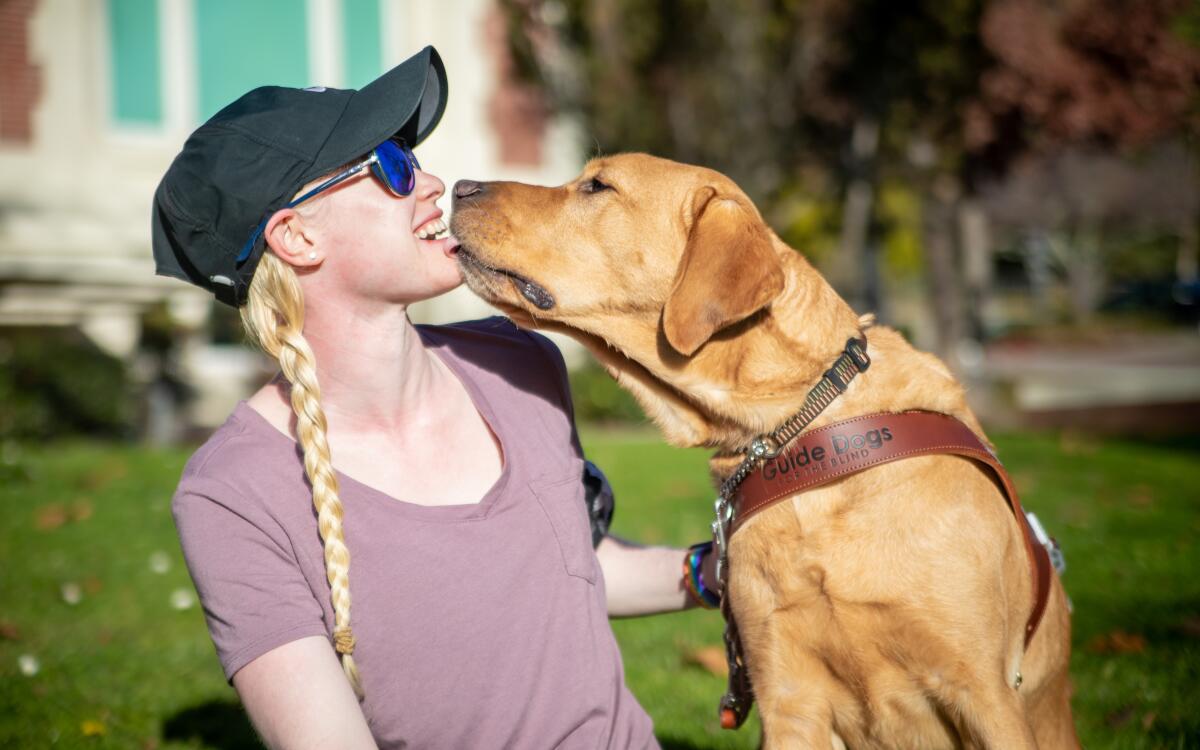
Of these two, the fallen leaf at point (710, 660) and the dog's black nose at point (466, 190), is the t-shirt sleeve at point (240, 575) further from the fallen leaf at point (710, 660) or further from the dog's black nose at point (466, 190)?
the fallen leaf at point (710, 660)

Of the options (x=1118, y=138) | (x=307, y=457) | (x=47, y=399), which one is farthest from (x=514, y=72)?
(x=307, y=457)

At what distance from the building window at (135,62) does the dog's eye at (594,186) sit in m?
11.4

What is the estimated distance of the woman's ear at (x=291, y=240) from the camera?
2467 millimetres

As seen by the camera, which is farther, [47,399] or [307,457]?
[47,399]

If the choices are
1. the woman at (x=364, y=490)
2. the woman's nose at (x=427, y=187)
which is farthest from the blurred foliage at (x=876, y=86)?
the woman at (x=364, y=490)

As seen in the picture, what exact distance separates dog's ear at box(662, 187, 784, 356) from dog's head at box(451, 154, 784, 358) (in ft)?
0.04

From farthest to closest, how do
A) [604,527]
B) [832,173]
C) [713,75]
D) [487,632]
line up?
[832,173], [713,75], [604,527], [487,632]

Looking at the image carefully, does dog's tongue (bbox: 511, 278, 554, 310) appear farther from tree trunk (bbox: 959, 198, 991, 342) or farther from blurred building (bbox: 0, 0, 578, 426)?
tree trunk (bbox: 959, 198, 991, 342)

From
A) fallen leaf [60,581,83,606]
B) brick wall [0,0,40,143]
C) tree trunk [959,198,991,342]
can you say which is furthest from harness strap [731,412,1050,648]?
tree trunk [959,198,991,342]

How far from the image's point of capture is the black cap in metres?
2.38

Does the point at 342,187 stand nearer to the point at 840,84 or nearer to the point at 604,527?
the point at 604,527

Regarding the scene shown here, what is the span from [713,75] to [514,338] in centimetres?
885

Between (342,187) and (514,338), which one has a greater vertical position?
(342,187)

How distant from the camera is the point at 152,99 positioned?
12812 millimetres
